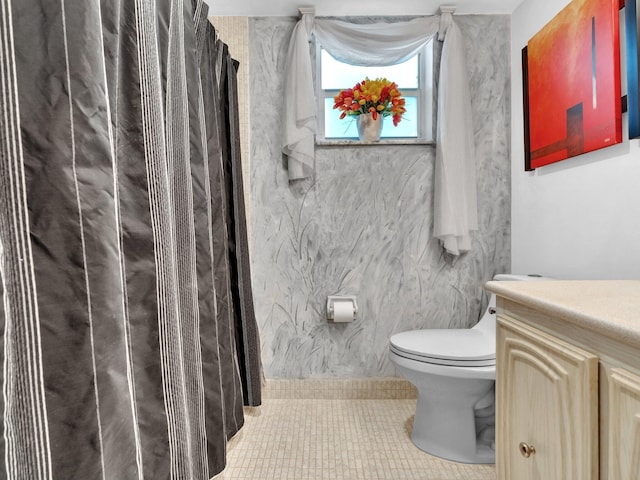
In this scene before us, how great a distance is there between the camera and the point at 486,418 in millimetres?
1777

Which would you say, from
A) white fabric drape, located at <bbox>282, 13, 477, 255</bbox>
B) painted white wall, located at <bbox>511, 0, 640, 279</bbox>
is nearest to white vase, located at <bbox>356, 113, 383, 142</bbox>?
white fabric drape, located at <bbox>282, 13, 477, 255</bbox>

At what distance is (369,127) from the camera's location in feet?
7.09

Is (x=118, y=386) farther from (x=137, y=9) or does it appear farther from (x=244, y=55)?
(x=244, y=55)

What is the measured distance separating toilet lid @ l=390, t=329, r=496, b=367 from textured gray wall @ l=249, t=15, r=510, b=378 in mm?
328

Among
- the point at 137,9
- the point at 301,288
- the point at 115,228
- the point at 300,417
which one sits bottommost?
the point at 300,417

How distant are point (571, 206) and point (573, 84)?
462 mm

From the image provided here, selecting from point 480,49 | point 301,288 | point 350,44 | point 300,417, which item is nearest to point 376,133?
point 350,44

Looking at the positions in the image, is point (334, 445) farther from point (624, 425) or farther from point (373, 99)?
point (373, 99)

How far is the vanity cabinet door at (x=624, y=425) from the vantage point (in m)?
0.61

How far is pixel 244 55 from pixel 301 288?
4.13 feet

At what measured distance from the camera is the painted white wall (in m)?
1.37

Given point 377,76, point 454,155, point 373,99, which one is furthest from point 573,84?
point 377,76

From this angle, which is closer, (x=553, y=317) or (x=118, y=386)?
(x=118, y=386)

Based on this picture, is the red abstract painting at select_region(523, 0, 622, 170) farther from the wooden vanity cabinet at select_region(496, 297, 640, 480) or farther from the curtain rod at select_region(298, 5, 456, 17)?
the wooden vanity cabinet at select_region(496, 297, 640, 480)
